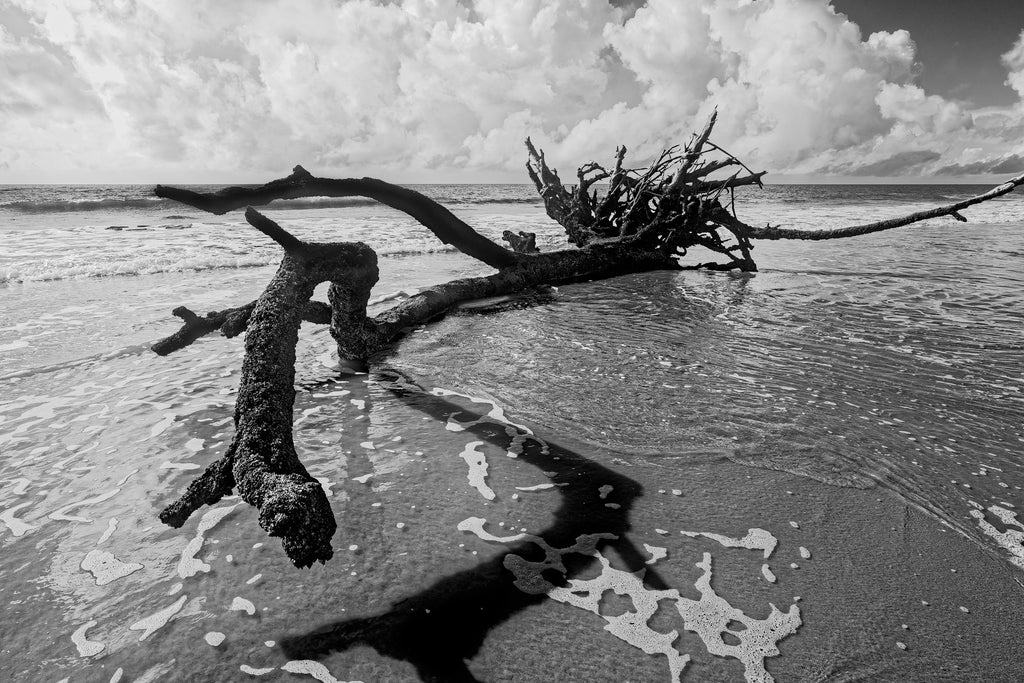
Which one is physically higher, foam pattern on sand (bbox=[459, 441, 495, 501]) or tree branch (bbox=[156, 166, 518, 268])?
tree branch (bbox=[156, 166, 518, 268])

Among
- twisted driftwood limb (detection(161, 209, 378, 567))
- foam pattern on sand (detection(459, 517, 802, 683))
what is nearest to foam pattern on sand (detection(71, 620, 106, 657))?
twisted driftwood limb (detection(161, 209, 378, 567))

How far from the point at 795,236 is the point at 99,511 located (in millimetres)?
10320

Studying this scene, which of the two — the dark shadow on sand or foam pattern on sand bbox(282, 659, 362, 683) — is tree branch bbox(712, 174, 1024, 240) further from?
foam pattern on sand bbox(282, 659, 362, 683)

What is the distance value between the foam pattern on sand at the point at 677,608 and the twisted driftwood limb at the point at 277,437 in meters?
0.86

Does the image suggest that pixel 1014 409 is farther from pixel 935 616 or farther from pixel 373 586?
pixel 373 586

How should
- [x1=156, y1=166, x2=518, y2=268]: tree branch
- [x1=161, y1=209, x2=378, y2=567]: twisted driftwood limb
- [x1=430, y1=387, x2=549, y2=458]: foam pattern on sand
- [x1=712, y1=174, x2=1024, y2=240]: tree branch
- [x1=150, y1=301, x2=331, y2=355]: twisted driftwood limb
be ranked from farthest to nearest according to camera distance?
[x1=712, y1=174, x2=1024, y2=240]: tree branch → [x1=150, y1=301, x2=331, y2=355]: twisted driftwood limb → [x1=430, y1=387, x2=549, y2=458]: foam pattern on sand → [x1=156, y1=166, x2=518, y2=268]: tree branch → [x1=161, y1=209, x2=378, y2=567]: twisted driftwood limb

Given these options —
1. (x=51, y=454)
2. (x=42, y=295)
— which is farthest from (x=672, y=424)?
(x=42, y=295)

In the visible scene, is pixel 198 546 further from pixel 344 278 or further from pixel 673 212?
pixel 673 212

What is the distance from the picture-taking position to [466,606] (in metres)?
1.90

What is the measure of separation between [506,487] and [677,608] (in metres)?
1.01

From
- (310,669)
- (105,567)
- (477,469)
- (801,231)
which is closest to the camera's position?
(310,669)

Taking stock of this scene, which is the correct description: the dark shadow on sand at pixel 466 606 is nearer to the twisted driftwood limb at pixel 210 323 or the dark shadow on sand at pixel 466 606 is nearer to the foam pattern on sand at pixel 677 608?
the foam pattern on sand at pixel 677 608

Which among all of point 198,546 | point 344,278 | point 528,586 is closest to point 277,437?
point 198,546

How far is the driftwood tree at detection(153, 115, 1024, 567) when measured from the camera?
5.78 ft
